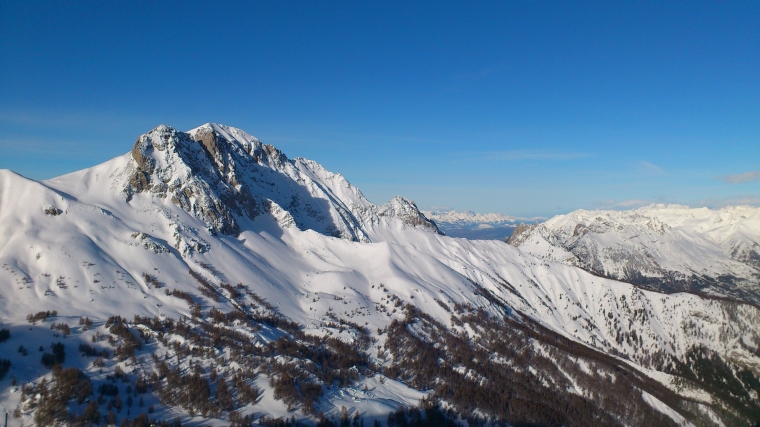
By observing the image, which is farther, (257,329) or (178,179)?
(178,179)

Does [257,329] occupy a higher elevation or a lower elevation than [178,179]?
lower

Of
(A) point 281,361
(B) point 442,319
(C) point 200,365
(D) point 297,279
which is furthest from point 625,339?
(C) point 200,365

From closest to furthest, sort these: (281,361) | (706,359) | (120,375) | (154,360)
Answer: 1. (120,375)
2. (154,360)
3. (281,361)
4. (706,359)

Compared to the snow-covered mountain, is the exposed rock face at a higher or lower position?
higher

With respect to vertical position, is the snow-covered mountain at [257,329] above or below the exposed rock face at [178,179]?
below

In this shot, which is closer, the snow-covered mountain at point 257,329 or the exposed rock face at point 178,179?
the snow-covered mountain at point 257,329

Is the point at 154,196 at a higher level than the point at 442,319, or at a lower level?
higher

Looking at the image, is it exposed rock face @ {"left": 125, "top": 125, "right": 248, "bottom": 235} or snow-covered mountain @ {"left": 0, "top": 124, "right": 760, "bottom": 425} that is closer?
snow-covered mountain @ {"left": 0, "top": 124, "right": 760, "bottom": 425}

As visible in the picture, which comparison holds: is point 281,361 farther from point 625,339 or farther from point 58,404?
point 625,339
